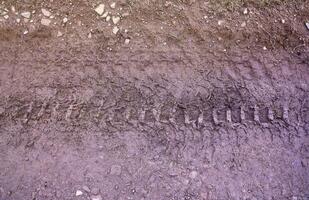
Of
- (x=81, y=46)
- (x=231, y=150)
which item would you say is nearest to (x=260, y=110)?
(x=231, y=150)

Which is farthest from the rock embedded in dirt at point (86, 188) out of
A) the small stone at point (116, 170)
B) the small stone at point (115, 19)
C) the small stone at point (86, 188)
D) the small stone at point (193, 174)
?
the small stone at point (115, 19)

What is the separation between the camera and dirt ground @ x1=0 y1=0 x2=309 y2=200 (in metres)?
2.28

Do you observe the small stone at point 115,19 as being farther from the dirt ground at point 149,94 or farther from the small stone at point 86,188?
the small stone at point 86,188

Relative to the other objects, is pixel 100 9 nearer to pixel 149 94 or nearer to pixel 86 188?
pixel 149 94

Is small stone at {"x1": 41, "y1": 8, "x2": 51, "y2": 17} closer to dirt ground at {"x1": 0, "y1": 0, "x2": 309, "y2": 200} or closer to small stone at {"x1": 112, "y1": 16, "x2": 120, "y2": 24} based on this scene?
Result: dirt ground at {"x1": 0, "y1": 0, "x2": 309, "y2": 200}

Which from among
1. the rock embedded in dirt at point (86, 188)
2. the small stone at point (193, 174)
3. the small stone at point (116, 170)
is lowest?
the rock embedded in dirt at point (86, 188)

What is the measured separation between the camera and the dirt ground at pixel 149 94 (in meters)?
2.28

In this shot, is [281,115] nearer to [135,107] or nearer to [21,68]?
[135,107]

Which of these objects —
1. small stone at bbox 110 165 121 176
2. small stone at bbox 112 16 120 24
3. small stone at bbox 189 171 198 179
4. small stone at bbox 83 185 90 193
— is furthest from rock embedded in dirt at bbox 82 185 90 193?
small stone at bbox 112 16 120 24

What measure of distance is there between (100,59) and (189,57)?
438 mm

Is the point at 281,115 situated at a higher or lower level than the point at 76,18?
higher

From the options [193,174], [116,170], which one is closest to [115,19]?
[116,170]

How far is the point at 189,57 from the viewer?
2.41 m

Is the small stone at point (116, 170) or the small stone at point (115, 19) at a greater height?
the small stone at point (115, 19)
